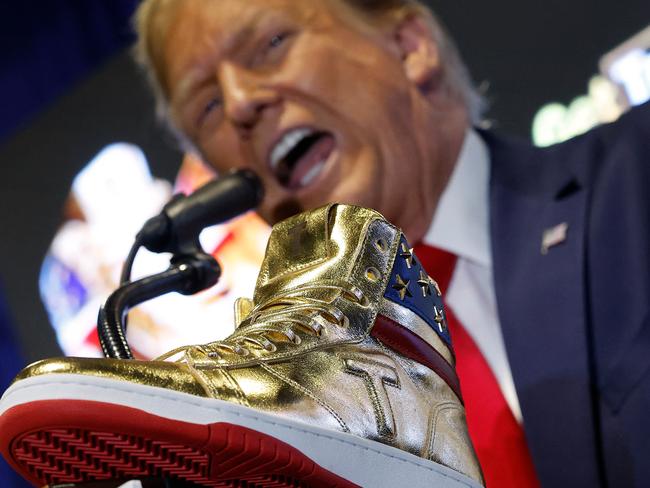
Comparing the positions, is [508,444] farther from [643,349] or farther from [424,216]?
[424,216]

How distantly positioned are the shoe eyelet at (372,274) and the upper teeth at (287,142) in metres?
0.82

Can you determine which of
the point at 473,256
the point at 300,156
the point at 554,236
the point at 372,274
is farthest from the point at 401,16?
the point at 372,274

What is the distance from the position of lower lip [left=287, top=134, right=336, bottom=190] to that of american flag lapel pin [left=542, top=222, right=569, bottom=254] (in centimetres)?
44

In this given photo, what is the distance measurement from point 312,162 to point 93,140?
4.05 feet

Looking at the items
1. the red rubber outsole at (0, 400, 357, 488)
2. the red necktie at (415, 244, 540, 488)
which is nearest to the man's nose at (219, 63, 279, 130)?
the red necktie at (415, 244, 540, 488)

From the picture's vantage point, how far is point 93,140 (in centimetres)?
254

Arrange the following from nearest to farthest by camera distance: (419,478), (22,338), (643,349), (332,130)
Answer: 1. (419,478)
2. (643,349)
3. (332,130)
4. (22,338)

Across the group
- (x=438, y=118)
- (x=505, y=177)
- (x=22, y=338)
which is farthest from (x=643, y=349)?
(x=22, y=338)

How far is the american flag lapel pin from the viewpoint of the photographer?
3.68ft

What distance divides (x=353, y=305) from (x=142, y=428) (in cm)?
19

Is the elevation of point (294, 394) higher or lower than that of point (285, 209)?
lower

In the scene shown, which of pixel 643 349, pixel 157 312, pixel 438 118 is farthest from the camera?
pixel 157 312

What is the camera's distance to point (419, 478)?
0.61 m

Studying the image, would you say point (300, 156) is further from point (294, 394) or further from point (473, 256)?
point (294, 394)
